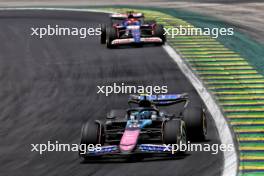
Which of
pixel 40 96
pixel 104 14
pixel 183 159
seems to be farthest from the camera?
pixel 104 14

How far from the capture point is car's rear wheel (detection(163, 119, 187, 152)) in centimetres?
1675

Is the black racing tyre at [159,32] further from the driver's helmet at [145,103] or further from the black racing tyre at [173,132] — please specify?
the black racing tyre at [173,132]

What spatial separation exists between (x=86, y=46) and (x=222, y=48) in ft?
17.0

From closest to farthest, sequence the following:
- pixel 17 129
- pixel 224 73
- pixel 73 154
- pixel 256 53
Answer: pixel 73 154 < pixel 17 129 < pixel 224 73 < pixel 256 53

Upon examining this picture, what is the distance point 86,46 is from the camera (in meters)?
31.5

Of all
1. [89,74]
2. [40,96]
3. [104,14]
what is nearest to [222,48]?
[89,74]

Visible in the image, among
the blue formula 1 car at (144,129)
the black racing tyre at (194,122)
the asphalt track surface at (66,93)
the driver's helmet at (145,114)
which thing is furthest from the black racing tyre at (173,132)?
the driver's helmet at (145,114)

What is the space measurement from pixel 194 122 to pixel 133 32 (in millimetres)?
12868

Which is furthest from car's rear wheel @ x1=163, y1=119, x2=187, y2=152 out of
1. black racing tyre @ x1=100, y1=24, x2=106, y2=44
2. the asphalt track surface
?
black racing tyre @ x1=100, y1=24, x2=106, y2=44

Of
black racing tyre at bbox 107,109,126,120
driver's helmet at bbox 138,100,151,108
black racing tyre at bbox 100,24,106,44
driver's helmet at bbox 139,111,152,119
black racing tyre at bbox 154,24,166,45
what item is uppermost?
driver's helmet at bbox 138,100,151,108

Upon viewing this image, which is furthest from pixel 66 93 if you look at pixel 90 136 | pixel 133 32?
pixel 90 136

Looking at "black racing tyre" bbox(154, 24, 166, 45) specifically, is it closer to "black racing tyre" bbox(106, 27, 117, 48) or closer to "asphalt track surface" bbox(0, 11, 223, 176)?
"asphalt track surface" bbox(0, 11, 223, 176)

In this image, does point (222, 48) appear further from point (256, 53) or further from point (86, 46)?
point (86, 46)

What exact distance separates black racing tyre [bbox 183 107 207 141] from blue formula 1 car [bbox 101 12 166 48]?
12435 millimetres
